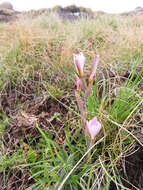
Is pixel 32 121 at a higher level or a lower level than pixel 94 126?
lower

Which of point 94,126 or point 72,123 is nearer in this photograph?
point 94,126

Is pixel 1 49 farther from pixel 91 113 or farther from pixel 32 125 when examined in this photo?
pixel 91 113

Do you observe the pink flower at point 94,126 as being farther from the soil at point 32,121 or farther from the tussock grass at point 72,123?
the soil at point 32,121

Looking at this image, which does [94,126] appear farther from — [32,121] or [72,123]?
[32,121]

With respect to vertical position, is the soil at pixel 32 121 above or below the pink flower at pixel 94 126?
below

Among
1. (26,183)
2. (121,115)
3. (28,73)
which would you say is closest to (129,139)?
(121,115)

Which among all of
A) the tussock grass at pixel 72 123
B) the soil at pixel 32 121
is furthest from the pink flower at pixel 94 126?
the soil at pixel 32 121

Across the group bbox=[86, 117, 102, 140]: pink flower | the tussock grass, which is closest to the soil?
the tussock grass

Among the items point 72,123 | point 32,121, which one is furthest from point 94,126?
point 32,121

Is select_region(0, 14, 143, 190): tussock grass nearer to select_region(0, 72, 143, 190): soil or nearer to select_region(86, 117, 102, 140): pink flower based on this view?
select_region(0, 72, 143, 190): soil

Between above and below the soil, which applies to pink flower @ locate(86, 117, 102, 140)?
above

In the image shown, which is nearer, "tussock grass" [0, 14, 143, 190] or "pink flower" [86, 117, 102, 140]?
"pink flower" [86, 117, 102, 140]
